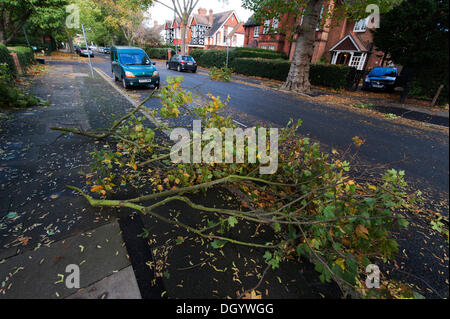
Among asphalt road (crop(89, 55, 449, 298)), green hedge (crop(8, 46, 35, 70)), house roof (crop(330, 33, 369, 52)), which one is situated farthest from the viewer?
house roof (crop(330, 33, 369, 52))

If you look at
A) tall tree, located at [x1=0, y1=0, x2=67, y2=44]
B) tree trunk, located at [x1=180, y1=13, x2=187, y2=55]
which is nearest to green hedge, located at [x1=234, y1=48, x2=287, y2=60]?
tree trunk, located at [x1=180, y1=13, x2=187, y2=55]

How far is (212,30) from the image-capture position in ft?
169

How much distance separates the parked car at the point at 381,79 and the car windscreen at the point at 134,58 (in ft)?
49.8

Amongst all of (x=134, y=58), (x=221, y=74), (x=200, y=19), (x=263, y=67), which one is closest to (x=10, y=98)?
(x=134, y=58)

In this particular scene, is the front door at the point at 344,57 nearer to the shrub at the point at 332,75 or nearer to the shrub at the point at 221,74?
the shrub at the point at 332,75

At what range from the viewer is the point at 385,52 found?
3012mm

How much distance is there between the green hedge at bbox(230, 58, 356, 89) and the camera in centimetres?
1561

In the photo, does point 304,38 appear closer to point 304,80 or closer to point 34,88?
point 304,80

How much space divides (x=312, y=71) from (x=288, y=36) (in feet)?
18.3

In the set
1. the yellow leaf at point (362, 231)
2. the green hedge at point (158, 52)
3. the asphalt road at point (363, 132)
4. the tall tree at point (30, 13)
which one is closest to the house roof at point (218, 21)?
the green hedge at point (158, 52)

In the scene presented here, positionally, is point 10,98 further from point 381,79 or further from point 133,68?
point 381,79

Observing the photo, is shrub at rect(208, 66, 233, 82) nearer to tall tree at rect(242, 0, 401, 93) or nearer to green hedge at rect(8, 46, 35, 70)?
tall tree at rect(242, 0, 401, 93)

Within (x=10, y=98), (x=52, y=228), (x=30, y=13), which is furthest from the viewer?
(x=30, y=13)

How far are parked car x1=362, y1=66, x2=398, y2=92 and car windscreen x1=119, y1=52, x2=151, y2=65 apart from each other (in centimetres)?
1518
